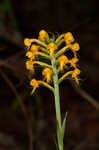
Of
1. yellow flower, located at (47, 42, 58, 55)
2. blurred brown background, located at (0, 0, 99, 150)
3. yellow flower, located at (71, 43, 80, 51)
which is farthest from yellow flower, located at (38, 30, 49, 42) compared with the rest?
blurred brown background, located at (0, 0, 99, 150)

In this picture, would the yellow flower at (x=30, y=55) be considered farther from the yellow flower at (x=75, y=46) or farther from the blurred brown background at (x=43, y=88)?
the blurred brown background at (x=43, y=88)

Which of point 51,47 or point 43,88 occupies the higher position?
point 43,88

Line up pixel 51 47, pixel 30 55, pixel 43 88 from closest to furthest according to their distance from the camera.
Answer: pixel 51 47
pixel 30 55
pixel 43 88

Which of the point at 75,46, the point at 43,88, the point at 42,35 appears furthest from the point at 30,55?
the point at 43,88

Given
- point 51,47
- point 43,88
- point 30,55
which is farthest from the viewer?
point 43,88

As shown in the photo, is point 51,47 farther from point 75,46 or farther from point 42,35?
point 75,46

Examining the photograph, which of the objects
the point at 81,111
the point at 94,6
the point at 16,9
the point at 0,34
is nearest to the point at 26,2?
the point at 16,9

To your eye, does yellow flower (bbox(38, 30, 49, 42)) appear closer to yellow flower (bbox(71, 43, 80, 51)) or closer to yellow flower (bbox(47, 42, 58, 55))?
yellow flower (bbox(47, 42, 58, 55))

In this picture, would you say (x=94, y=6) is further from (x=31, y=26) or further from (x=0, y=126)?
(x=0, y=126)
